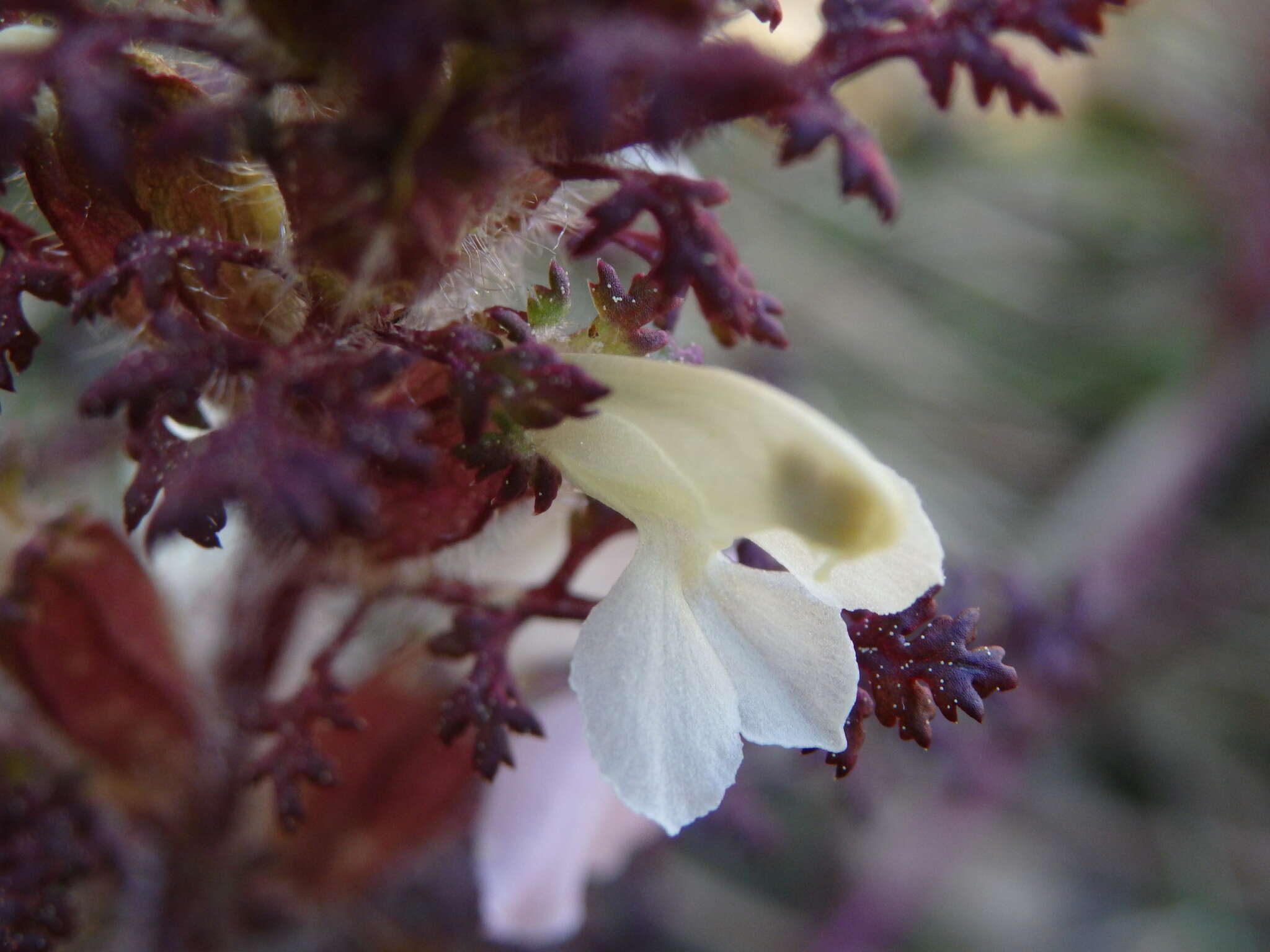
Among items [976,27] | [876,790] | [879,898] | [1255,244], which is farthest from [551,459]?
[1255,244]

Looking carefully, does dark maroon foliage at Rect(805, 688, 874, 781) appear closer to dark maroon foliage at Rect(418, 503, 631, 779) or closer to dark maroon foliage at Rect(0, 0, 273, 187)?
dark maroon foliage at Rect(418, 503, 631, 779)

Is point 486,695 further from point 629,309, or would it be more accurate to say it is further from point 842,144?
point 842,144

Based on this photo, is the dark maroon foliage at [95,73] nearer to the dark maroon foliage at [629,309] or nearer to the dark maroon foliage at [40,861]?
the dark maroon foliage at [629,309]

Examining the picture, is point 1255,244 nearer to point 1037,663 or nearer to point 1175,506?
point 1175,506

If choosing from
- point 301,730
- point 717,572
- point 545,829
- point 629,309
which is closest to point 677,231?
point 629,309

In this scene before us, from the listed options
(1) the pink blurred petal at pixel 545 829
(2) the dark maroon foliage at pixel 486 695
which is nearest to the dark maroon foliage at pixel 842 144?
(2) the dark maroon foliage at pixel 486 695

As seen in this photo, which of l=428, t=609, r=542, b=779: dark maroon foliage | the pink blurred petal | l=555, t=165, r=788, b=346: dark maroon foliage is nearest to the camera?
l=555, t=165, r=788, b=346: dark maroon foliage

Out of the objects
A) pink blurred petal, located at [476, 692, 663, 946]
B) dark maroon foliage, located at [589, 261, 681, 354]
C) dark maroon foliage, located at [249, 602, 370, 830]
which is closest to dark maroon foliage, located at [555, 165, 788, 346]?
dark maroon foliage, located at [589, 261, 681, 354]
